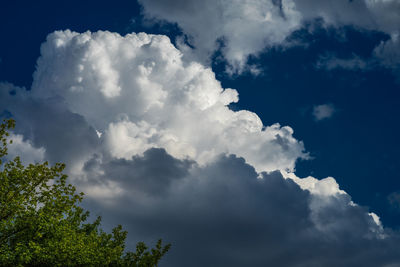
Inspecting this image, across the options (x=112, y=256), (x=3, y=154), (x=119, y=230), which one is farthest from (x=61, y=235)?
(x=119, y=230)

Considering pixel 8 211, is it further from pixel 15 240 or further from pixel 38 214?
pixel 15 240

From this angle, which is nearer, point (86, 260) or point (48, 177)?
point (48, 177)

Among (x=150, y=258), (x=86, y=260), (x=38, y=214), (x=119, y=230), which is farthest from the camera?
(x=119, y=230)

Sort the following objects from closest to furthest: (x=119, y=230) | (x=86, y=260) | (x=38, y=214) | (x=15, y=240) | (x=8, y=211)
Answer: (x=8, y=211)
(x=38, y=214)
(x=15, y=240)
(x=86, y=260)
(x=119, y=230)

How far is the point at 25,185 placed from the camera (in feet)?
75.7

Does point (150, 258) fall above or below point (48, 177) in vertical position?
below

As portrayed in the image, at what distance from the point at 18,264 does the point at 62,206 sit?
17.3 feet

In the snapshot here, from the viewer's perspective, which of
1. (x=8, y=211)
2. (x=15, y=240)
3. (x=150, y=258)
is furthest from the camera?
(x=150, y=258)

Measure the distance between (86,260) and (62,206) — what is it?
5.74m

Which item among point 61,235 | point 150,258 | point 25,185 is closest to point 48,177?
point 25,185

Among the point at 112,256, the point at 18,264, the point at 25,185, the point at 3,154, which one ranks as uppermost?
the point at 3,154

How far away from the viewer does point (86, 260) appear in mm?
27328

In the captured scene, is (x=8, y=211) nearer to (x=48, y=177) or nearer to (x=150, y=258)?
(x=48, y=177)

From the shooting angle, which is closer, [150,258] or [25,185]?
[25,185]
